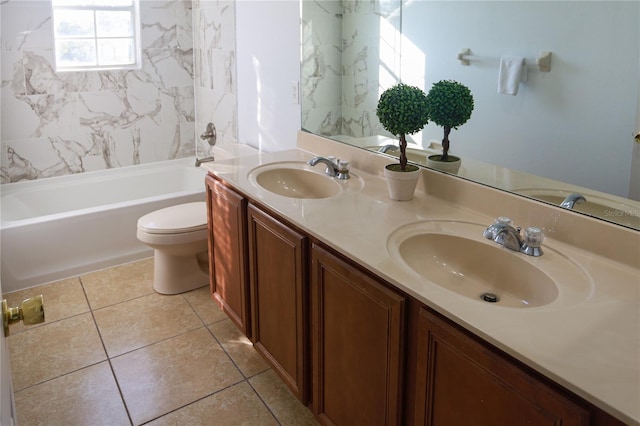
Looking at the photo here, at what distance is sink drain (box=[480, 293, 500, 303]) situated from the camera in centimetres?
155

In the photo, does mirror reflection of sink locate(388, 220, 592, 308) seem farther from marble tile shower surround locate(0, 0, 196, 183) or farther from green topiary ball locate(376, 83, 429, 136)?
marble tile shower surround locate(0, 0, 196, 183)

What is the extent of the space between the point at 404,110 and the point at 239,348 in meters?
1.46

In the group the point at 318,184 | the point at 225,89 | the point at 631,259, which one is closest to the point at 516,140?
the point at 631,259

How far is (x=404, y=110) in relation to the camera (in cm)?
189

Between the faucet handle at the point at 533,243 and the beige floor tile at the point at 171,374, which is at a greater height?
the faucet handle at the point at 533,243

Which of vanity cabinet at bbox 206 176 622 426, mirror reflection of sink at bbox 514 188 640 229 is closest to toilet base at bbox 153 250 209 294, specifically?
vanity cabinet at bbox 206 176 622 426

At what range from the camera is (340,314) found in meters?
1.70

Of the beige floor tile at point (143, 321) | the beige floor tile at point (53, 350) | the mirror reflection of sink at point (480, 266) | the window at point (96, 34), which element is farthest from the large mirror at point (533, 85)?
the window at point (96, 34)

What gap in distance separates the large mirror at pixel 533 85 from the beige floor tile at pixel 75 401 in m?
1.55

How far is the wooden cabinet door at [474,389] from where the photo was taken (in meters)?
1.06

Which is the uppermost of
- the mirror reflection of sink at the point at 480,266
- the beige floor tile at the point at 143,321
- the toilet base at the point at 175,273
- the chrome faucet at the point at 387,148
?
the chrome faucet at the point at 387,148

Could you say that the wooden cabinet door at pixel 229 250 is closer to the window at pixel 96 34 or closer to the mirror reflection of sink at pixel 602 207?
the mirror reflection of sink at pixel 602 207

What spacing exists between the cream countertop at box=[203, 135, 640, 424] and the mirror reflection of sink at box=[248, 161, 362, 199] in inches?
5.6

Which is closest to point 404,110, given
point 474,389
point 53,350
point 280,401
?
point 474,389
